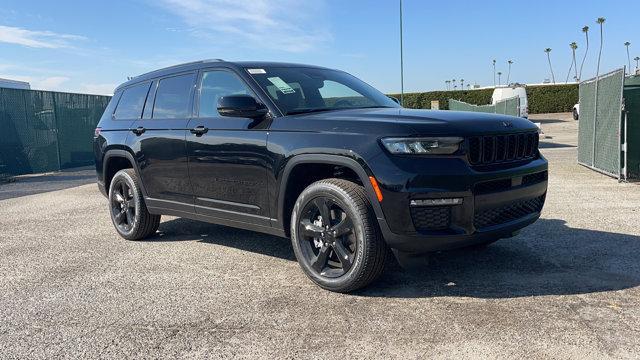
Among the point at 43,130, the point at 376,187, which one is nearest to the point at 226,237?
the point at 376,187

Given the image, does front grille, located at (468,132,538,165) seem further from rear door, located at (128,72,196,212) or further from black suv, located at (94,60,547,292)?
rear door, located at (128,72,196,212)

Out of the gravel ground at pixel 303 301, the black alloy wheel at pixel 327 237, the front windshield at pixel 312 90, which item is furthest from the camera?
the front windshield at pixel 312 90

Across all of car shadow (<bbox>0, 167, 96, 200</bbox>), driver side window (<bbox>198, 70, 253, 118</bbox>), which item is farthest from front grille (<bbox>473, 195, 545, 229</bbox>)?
car shadow (<bbox>0, 167, 96, 200</bbox>)

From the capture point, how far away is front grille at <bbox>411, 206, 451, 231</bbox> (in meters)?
3.43

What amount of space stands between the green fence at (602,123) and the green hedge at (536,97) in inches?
1261

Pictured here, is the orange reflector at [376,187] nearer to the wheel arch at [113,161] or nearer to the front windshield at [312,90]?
the front windshield at [312,90]

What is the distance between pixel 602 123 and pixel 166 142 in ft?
27.1

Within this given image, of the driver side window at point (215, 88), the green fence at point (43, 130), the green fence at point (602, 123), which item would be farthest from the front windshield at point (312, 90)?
the green fence at point (43, 130)

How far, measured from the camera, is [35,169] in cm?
1466

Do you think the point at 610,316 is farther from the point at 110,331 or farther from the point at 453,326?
the point at 110,331

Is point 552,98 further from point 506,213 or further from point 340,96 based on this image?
point 506,213

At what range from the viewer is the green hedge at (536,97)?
43.6m

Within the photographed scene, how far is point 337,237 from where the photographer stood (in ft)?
12.6

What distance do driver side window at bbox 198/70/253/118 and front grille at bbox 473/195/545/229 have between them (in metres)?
2.27
